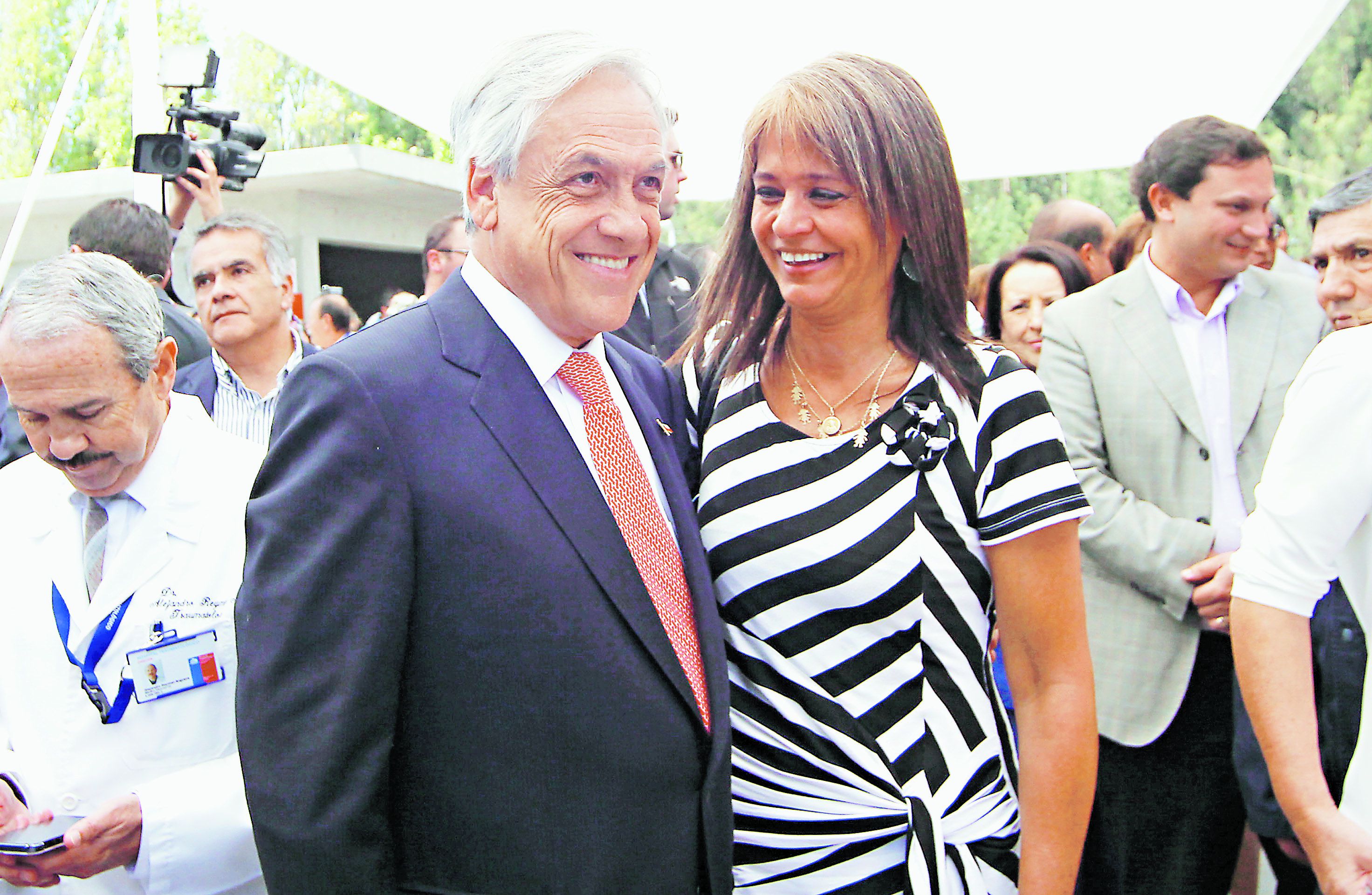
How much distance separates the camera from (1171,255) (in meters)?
3.49

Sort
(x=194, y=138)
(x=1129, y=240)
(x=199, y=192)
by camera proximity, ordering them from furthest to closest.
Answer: (x=194, y=138), (x=199, y=192), (x=1129, y=240)

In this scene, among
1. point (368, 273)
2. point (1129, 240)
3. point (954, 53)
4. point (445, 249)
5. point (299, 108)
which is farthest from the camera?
→ point (299, 108)

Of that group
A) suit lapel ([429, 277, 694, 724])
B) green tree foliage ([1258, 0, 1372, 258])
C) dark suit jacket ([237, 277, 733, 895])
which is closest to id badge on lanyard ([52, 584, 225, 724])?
dark suit jacket ([237, 277, 733, 895])

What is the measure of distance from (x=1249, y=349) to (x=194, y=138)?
4940 millimetres

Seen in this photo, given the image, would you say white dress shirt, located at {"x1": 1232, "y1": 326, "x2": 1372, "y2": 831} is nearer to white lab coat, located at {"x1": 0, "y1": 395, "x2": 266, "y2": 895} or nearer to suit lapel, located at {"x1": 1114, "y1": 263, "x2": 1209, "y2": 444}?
suit lapel, located at {"x1": 1114, "y1": 263, "x2": 1209, "y2": 444}

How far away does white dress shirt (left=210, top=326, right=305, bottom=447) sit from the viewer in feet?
14.3

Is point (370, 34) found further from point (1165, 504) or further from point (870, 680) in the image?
point (870, 680)

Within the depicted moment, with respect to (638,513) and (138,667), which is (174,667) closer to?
(138,667)

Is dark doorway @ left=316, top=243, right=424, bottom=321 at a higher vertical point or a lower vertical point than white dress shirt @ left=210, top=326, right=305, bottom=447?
higher

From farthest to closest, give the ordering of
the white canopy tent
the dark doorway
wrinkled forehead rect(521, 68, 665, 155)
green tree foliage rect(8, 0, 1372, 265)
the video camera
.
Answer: green tree foliage rect(8, 0, 1372, 265) → the dark doorway → the white canopy tent → the video camera → wrinkled forehead rect(521, 68, 665, 155)

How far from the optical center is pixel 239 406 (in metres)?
4.42

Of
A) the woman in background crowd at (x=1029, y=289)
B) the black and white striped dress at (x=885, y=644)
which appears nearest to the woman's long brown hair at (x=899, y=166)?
the black and white striped dress at (x=885, y=644)

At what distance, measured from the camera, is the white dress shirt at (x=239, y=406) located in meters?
4.36

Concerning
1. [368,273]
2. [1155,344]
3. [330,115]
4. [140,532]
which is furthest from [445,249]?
[330,115]
